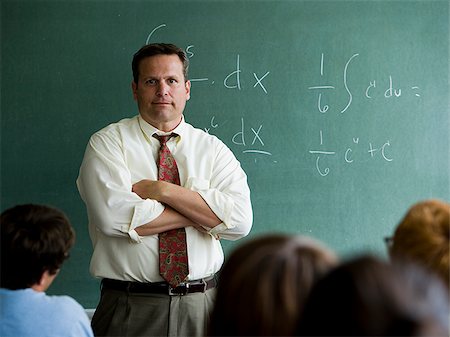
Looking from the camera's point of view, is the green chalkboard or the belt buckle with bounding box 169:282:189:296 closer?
the belt buckle with bounding box 169:282:189:296

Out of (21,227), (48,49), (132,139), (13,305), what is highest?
(48,49)

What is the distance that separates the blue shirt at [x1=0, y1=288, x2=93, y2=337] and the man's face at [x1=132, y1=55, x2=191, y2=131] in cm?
116

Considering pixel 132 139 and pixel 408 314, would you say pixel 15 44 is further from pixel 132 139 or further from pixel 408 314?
pixel 408 314

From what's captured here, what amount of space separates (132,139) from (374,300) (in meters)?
2.21

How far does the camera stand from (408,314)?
2.55 feet

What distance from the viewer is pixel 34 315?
1921 millimetres

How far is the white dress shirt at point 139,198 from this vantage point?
2.71 m

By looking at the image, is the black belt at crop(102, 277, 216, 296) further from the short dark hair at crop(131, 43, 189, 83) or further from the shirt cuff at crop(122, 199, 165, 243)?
the short dark hair at crop(131, 43, 189, 83)

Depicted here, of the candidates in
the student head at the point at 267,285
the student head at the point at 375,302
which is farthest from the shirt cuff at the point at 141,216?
the student head at the point at 375,302

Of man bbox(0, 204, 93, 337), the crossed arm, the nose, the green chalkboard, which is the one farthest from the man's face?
man bbox(0, 204, 93, 337)

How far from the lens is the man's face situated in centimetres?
296

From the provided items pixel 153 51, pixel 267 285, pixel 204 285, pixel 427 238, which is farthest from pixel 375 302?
pixel 153 51

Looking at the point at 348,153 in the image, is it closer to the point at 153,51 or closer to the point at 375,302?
the point at 153,51

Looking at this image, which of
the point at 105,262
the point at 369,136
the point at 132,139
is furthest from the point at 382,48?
the point at 105,262
